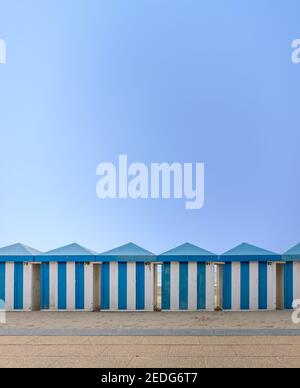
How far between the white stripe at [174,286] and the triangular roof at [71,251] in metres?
2.30

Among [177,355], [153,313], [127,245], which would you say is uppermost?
[127,245]

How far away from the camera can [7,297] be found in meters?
13.2

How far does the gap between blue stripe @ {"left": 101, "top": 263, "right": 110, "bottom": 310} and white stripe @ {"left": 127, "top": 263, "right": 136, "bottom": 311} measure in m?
0.57

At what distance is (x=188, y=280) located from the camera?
12945 mm

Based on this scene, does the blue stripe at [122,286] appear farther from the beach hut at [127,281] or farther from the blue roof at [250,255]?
the blue roof at [250,255]

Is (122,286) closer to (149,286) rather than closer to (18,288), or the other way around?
(149,286)

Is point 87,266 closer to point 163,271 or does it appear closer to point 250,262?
point 163,271

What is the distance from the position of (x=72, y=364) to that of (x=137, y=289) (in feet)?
21.2

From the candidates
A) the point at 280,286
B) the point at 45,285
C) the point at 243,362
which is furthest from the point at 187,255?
the point at 243,362

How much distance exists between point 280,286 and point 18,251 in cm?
775
